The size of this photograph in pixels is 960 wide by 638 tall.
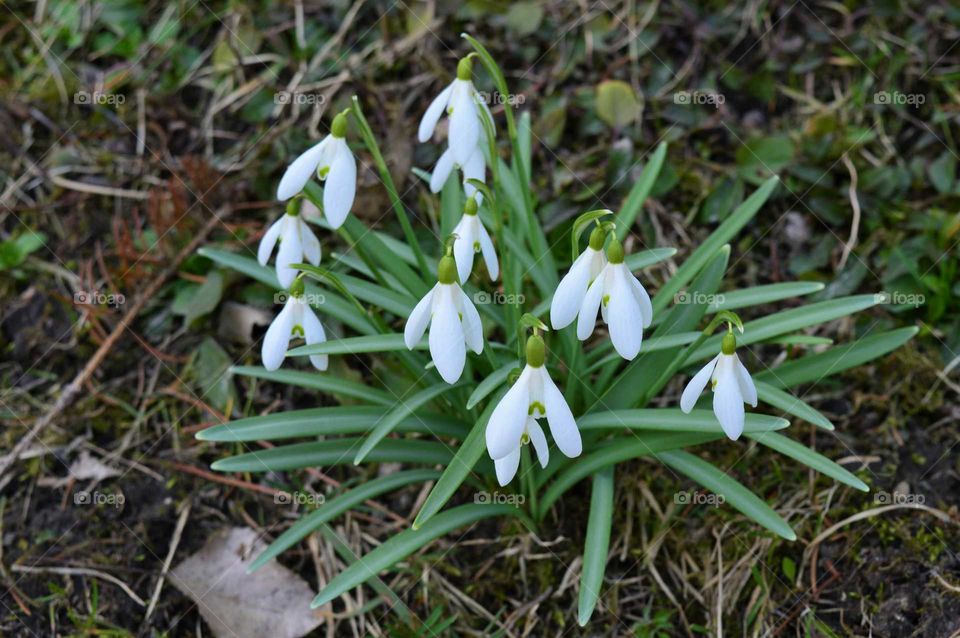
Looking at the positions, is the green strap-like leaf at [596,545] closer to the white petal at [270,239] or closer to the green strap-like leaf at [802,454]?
the green strap-like leaf at [802,454]

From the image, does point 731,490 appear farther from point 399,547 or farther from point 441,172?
point 441,172

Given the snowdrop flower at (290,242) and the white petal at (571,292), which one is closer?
the white petal at (571,292)

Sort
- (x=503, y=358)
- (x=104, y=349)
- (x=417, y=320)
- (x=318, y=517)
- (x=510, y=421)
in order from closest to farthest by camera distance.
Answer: (x=510, y=421)
(x=417, y=320)
(x=318, y=517)
(x=503, y=358)
(x=104, y=349)

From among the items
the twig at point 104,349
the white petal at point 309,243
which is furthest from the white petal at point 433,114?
the twig at point 104,349

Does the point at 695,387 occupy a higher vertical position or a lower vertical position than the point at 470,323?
lower

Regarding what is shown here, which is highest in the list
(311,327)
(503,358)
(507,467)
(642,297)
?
(642,297)

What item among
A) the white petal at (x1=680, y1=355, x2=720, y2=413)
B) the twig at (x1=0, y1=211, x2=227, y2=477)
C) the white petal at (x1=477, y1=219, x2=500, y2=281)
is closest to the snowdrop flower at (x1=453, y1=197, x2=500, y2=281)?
the white petal at (x1=477, y1=219, x2=500, y2=281)

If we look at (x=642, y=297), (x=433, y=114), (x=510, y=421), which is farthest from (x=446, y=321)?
(x=433, y=114)
